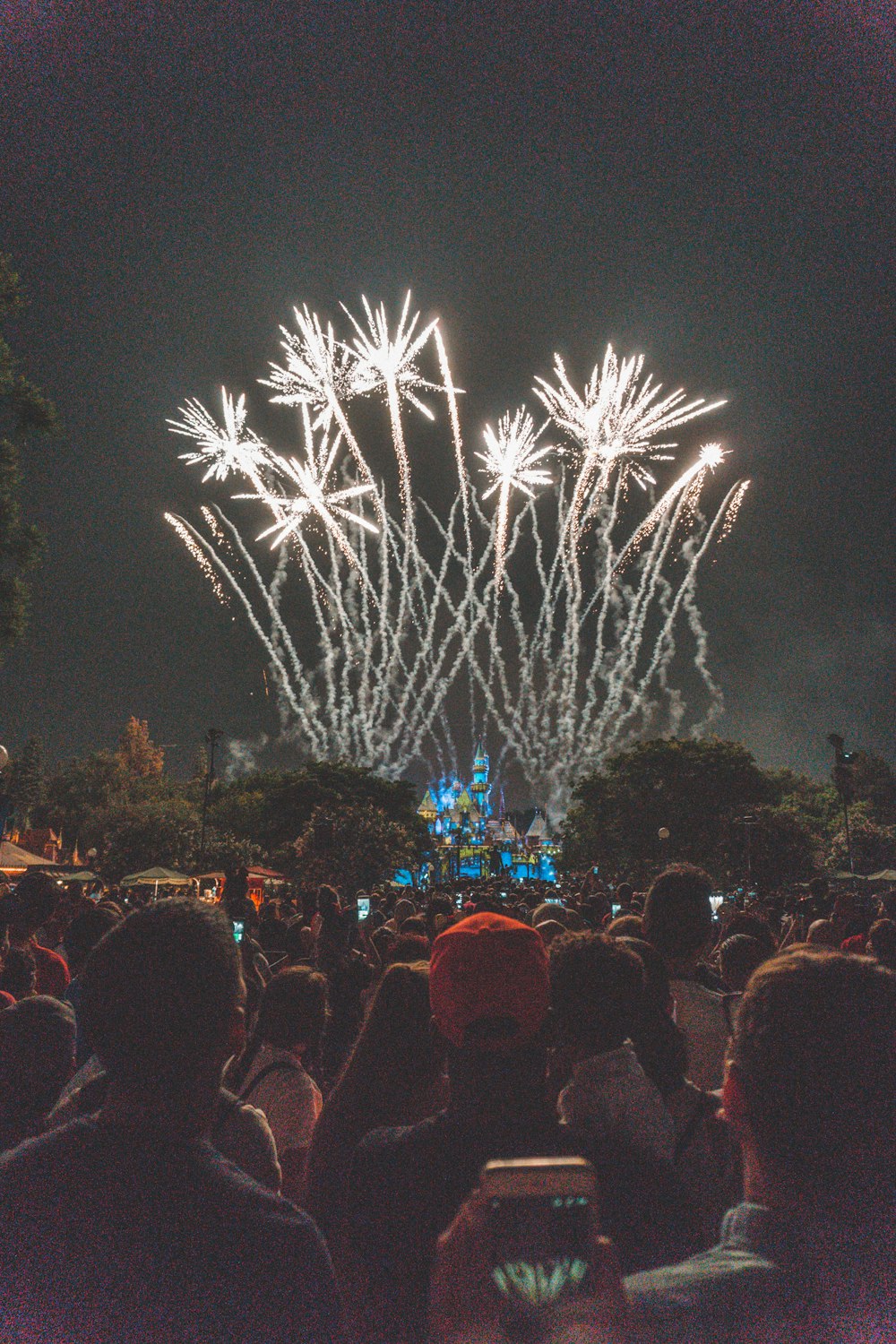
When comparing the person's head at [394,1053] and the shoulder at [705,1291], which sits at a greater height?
the person's head at [394,1053]

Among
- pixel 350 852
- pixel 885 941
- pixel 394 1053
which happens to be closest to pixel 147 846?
pixel 350 852

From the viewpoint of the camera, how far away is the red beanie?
226 centimetres

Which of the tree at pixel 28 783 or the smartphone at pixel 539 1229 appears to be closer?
the smartphone at pixel 539 1229

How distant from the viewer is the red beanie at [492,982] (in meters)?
2.26

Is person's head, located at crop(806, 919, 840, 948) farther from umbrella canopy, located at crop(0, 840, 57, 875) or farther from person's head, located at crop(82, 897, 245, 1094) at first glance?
umbrella canopy, located at crop(0, 840, 57, 875)

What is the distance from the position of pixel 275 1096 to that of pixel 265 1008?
0.38 m

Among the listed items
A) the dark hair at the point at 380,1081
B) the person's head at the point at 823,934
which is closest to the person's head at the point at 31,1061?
the dark hair at the point at 380,1081

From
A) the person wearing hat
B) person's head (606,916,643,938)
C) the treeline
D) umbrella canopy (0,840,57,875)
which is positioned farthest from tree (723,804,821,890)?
the person wearing hat

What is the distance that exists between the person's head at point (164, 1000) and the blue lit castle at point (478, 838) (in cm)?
5577

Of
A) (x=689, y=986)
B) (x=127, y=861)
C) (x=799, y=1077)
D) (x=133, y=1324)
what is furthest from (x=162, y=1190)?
(x=127, y=861)

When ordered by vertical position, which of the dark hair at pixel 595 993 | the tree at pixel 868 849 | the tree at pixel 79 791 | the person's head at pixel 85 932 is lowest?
the dark hair at pixel 595 993

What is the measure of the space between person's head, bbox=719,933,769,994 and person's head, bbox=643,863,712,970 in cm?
90

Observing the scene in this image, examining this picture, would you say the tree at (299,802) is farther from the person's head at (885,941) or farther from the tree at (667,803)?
the person's head at (885,941)

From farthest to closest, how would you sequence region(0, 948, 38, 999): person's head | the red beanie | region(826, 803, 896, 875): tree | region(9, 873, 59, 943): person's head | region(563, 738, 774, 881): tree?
1. region(826, 803, 896, 875): tree
2. region(563, 738, 774, 881): tree
3. region(9, 873, 59, 943): person's head
4. region(0, 948, 38, 999): person's head
5. the red beanie
